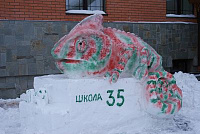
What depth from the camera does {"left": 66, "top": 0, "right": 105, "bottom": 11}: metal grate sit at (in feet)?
25.3

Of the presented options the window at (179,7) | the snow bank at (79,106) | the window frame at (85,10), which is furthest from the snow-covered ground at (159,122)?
the window at (179,7)

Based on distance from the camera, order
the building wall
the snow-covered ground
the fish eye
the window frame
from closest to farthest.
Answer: the fish eye → the snow-covered ground → the building wall → the window frame

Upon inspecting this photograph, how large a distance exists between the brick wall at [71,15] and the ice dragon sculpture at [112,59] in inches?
133

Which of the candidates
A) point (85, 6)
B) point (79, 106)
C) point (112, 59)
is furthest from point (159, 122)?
point (85, 6)

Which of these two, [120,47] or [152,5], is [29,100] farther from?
[152,5]

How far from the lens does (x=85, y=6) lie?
7848mm

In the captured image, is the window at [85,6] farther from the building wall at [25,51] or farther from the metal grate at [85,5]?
the building wall at [25,51]

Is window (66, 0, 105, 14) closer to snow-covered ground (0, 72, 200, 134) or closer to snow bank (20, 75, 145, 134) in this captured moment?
snow-covered ground (0, 72, 200, 134)

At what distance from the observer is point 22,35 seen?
6.73m

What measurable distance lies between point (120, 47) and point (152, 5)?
485 cm

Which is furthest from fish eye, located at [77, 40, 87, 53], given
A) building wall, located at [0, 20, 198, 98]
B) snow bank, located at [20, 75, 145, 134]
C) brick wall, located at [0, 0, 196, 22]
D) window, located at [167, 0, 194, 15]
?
window, located at [167, 0, 194, 15]

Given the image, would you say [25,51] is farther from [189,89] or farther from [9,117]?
[189,89]

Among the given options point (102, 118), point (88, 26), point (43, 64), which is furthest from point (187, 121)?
point (43, 64)

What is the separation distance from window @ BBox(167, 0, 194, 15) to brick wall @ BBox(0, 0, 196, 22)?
0.45 meters
